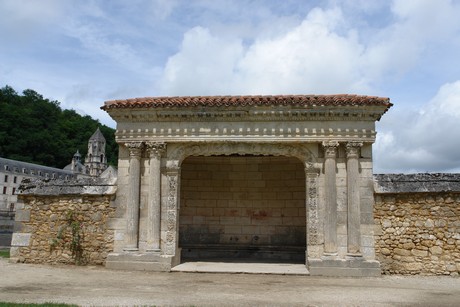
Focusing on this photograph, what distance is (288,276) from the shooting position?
9.64 m

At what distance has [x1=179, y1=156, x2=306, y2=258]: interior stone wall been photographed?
13953 millimetres

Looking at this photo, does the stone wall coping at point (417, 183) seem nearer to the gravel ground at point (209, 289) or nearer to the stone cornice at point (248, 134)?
the stone cornice at point (248, 134)

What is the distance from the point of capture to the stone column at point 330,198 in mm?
9992

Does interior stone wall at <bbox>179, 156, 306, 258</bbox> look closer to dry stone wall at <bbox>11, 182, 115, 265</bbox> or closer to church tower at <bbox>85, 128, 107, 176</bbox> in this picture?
dry stone wall at <bbox>11, 182, 115, 265</bbox>

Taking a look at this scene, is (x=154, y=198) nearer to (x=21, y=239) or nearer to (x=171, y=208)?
(x=171, y=208)

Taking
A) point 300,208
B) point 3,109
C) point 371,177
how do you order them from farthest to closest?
1. point 3,109
2. point 300,208
3. point 371,177

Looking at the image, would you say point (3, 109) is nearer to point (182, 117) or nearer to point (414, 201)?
point (182, 117)

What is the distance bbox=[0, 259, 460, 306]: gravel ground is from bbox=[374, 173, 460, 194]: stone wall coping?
6.97 ft

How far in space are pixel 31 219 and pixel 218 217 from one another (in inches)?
239

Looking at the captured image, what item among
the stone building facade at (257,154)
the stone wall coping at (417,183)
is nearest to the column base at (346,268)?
the stone building facade at (257,154)

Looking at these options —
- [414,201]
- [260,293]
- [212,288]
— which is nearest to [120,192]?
[212,288]

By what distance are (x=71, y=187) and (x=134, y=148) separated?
7.03ft

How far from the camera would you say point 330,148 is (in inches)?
406

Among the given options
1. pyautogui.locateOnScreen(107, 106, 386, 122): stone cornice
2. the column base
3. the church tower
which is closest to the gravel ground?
the column base
